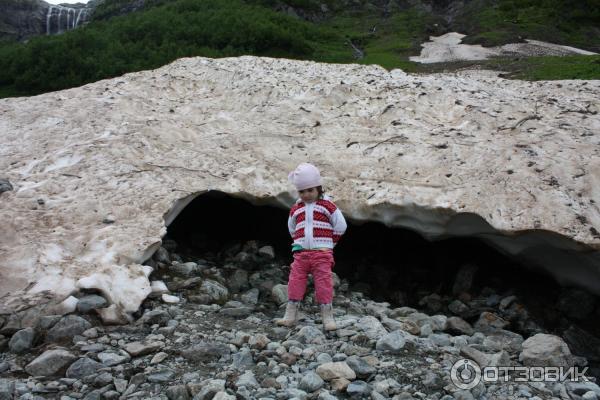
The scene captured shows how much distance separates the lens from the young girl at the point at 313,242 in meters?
5.22

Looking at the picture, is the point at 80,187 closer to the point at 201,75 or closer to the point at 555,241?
the point at 201,75

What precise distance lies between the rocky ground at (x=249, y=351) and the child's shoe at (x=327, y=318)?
0.18 feet

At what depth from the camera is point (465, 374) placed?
438 cm

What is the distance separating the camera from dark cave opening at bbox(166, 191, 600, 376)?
6.38 m

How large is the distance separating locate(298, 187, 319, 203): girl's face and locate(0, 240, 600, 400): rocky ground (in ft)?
3.86

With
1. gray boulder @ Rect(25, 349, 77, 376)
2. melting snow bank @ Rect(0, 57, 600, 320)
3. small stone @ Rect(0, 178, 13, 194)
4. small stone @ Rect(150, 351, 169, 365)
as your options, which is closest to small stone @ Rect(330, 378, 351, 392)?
small stone @ Rect(150, 351, 169, 365)

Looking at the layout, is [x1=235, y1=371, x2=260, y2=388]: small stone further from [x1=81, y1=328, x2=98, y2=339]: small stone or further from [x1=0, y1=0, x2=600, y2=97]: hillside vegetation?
[x1=0, y1=0, x2=600, y2=97]: hillside vegetation

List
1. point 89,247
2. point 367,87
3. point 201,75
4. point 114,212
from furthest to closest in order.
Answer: point 201,75 → point 367,87 → point 114,212 → point 89,247

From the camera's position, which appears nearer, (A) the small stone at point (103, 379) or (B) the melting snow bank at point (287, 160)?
(A) the small stone at point (103, 379)

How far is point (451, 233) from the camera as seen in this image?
264 inches

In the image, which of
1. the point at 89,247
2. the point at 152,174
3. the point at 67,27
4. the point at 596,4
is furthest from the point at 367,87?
the point at 67,27

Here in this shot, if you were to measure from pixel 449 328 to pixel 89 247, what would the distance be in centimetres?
388

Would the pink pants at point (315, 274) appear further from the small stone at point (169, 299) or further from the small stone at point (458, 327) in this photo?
the small stone at point (458, 327)

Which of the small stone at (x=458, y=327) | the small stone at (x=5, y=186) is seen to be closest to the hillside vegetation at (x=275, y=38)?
the small stone at (x=458, y=327)
